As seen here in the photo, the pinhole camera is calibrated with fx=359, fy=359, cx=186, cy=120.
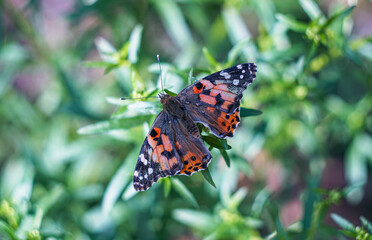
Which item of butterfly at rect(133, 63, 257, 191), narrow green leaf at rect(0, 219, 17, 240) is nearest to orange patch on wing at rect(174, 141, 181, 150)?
butterfly at rect(133, 63, 257, 191)

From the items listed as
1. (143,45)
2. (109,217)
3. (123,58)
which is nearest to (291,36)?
(143,45)

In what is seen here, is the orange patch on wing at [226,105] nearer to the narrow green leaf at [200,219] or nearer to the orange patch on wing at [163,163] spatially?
the orange patch on wing at [163,163]

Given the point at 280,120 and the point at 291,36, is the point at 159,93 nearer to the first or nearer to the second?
the point at 280,120

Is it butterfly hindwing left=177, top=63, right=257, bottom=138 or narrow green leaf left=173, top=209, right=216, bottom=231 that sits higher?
butterfly hindwing left=177, top=63, right=257, bottom=138

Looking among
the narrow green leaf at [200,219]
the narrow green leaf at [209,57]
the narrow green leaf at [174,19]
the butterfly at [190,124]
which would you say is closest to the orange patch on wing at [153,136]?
the butterfly at [190,124]

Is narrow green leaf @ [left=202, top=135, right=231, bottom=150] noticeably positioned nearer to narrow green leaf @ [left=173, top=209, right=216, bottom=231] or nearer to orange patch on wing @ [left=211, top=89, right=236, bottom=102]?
orange patch on wing @ [left=211, top=89, right=236, bottom=102]

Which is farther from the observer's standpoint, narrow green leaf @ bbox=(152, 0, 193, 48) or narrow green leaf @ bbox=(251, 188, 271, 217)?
narrow green leaf @ bbox=(152, 0, 193, 48)

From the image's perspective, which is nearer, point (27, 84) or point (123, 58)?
point (123, 58)

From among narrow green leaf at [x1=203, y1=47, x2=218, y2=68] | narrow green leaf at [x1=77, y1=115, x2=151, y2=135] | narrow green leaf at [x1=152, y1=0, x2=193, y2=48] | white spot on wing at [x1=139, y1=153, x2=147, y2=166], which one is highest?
narrow green leaf at [x1=152, y1=0, x2=193, y2=48]
